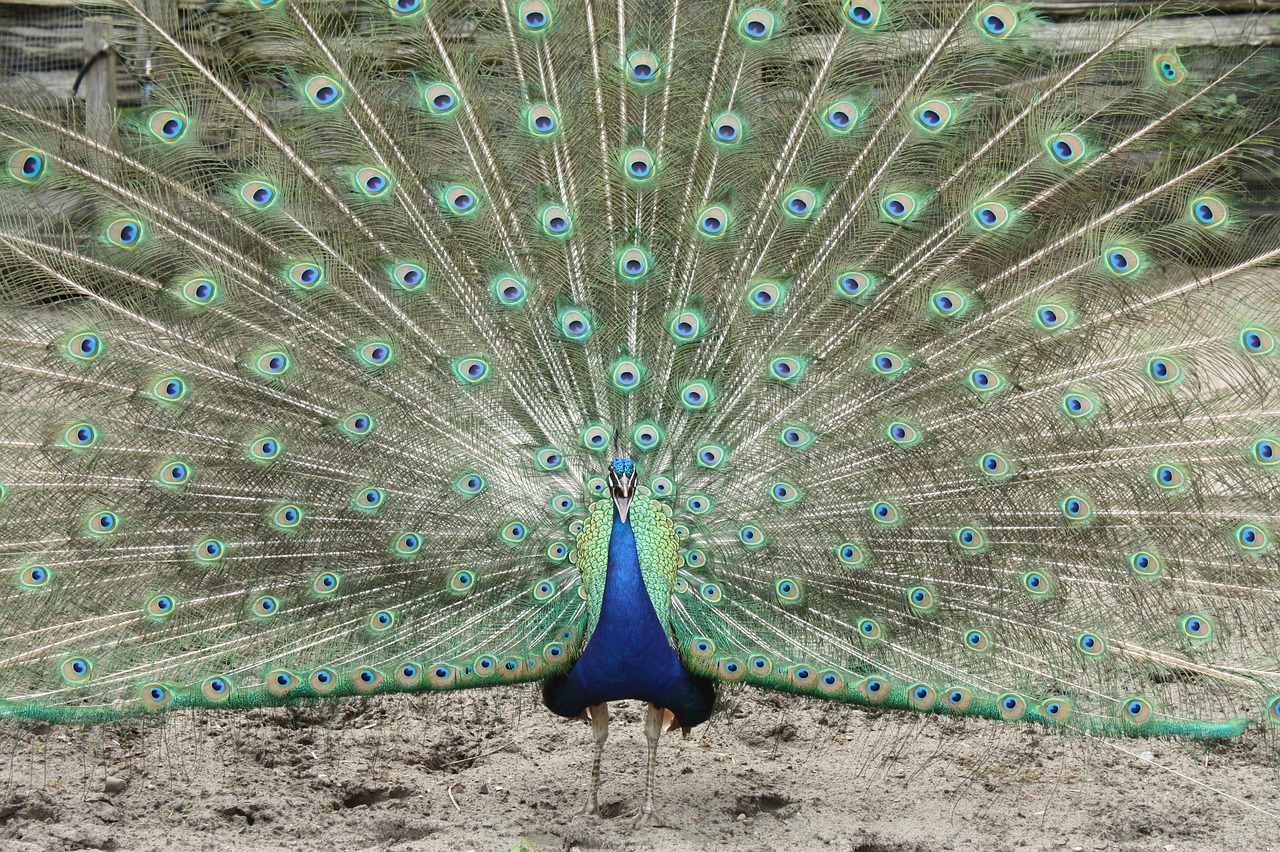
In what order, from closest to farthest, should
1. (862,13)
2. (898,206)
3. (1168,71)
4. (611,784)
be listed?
(1168,71)
(862,13)
(898,206)
(611,784)

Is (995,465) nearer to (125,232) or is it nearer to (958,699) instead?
(958,699)

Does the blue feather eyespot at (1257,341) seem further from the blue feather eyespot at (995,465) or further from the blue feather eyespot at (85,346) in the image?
the blue feather eyespot at (85,346)

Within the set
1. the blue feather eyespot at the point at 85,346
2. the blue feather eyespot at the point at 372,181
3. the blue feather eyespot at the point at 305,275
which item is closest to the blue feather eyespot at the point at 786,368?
the blue feather eyespot at the point at 372,181

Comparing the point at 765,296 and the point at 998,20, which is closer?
the point at 998,20

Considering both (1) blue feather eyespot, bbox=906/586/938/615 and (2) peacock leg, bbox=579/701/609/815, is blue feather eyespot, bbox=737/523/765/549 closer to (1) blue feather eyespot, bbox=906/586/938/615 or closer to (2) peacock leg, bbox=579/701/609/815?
(1) blue feather eyespot, bbox=906/586/938/615

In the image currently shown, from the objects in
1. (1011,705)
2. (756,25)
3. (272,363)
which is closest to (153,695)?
(272,363)

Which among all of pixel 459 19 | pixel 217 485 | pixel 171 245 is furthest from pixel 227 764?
pixel 459 19
